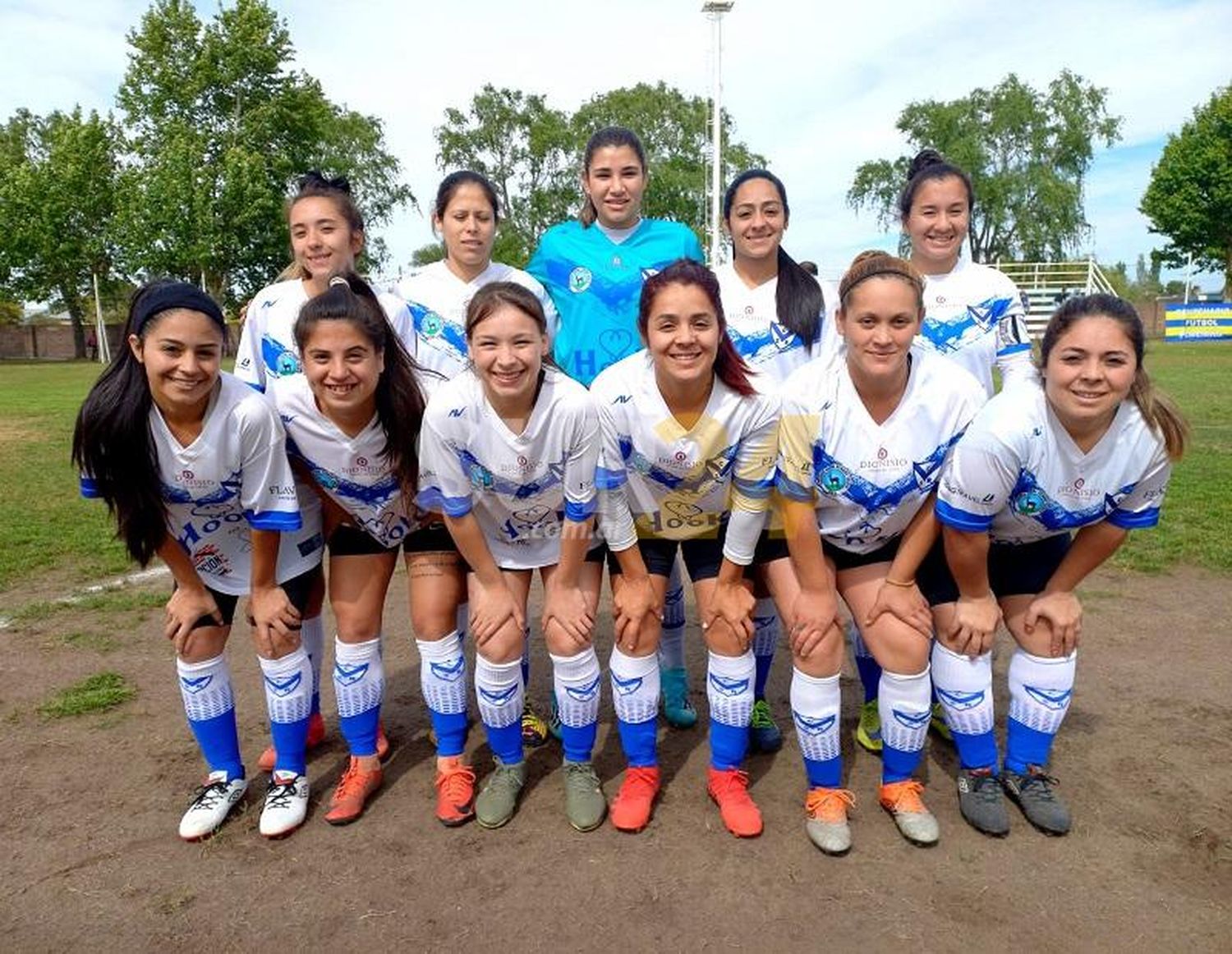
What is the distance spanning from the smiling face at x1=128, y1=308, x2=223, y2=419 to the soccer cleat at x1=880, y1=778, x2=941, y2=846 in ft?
9.54

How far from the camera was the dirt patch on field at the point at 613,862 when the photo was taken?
104 inches

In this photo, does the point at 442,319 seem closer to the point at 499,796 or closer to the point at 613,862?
the point at 499,796

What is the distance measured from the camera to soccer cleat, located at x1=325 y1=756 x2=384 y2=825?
330 cm

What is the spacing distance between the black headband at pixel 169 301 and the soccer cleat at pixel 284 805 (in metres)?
1.77

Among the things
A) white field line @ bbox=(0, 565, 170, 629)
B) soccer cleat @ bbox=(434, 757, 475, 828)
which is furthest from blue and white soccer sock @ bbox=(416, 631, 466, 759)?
white field line @ bbox=(0, 565, 170, 629)

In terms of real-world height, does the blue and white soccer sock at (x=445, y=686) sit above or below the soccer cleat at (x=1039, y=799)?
above

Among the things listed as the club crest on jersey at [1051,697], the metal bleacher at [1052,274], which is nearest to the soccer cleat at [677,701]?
the club crest on jersey at [1051,697]

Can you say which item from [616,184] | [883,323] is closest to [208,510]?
[616,184]

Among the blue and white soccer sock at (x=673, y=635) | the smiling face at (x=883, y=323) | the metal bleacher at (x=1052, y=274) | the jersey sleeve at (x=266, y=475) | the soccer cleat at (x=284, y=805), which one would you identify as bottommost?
the soccer cleat at (x=284, y=805)

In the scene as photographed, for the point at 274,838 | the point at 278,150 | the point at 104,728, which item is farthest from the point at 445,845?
the point at 278,150

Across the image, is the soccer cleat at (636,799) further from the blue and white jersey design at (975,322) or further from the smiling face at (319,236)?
the smiling face at (319,236)

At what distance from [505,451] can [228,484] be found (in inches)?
40.8

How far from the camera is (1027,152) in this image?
1716 inches

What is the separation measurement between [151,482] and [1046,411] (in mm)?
3203
